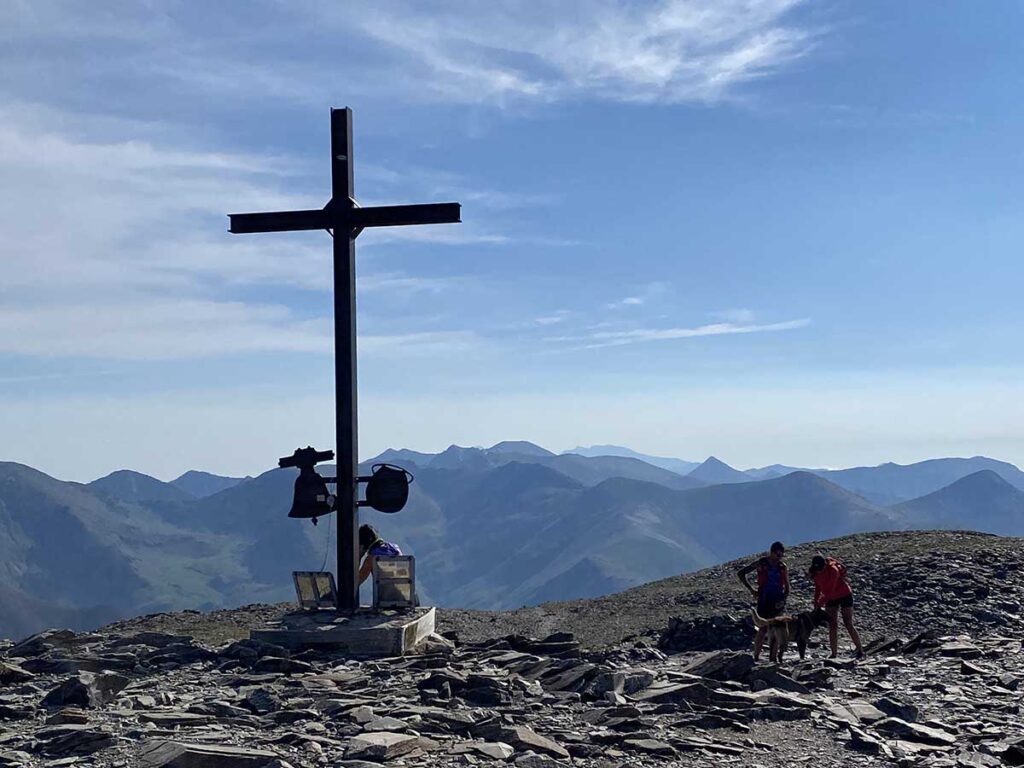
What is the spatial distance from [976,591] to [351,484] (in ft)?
59.0

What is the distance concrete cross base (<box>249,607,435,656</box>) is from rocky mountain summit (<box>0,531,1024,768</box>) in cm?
41

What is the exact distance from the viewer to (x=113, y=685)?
1380cm

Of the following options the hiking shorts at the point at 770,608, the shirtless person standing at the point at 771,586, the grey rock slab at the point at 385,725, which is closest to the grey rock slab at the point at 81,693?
the grey rock slab at the point at 385,725

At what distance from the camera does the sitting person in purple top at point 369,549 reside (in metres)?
19.6

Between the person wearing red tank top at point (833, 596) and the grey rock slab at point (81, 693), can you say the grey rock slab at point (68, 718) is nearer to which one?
the grey rock slab at point (81, 693)

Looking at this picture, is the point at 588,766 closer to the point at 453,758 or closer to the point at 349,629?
the point at 453,758

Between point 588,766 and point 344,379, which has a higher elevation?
point 344,379

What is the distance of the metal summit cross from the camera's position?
18656mm

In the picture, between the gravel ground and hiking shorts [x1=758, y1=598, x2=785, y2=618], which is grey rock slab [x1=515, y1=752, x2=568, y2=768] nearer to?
hiking shorts [x1=758, y1=598, x2=785, y2=618]

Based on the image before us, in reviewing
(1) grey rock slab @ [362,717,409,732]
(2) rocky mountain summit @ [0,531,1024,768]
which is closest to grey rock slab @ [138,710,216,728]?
(2) rocky mountain summit @ [0,531,1024,768]

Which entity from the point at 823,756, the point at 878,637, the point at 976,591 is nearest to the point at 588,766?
the point at 823,756

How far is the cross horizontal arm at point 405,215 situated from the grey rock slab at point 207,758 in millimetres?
10894

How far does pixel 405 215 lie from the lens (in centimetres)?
1898

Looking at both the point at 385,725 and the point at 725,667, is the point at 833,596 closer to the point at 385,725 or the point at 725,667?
the point at 725,667
